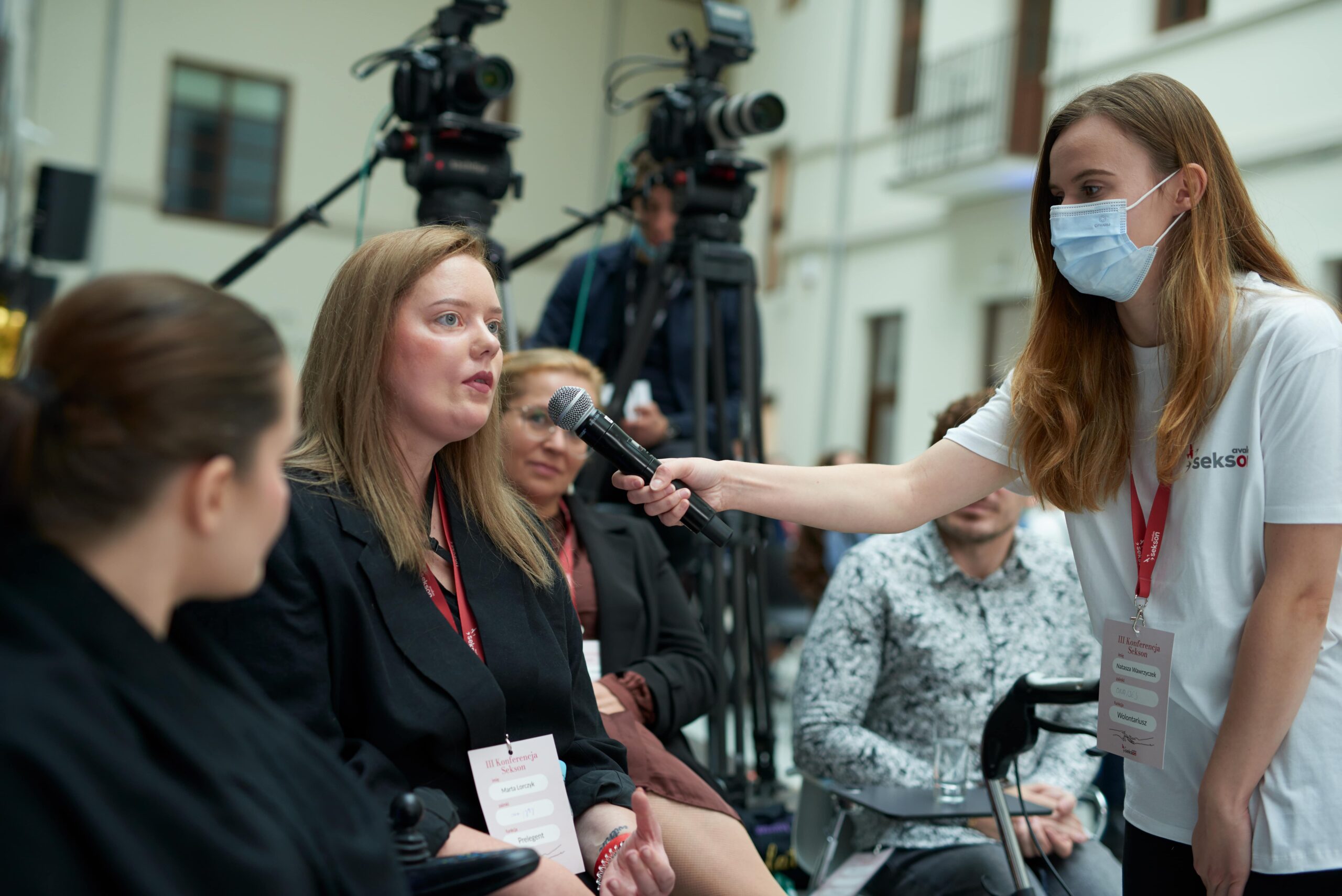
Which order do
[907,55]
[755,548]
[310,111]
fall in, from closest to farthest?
[755,548] < [907,55] < [310,111]

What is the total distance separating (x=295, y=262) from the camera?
11.8m

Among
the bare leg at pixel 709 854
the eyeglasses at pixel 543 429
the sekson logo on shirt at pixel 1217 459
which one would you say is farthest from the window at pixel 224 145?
the sekson logo on shirt at pixel 1217 459

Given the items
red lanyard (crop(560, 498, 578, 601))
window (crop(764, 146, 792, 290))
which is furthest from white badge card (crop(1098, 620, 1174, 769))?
window (crop(764, 146, 792, 290))

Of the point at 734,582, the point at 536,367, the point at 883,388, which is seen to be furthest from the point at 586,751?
the point at 883,388

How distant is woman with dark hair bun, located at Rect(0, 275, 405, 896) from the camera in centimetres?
80

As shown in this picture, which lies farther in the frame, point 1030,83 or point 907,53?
point 907,53

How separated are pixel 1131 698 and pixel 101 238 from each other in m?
11.4

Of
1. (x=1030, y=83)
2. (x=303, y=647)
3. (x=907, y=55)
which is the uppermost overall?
(x=907, y=55)

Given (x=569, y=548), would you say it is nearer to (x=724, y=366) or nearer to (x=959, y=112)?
(x=724, y=366)

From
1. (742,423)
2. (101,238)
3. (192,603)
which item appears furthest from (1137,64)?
(101,238)

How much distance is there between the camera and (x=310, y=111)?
1159 centimetres

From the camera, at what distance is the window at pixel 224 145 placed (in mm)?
11219

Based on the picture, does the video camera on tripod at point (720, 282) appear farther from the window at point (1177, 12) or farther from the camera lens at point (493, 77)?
the window at point (1177, 12)

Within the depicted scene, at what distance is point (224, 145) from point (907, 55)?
6.70 metres
